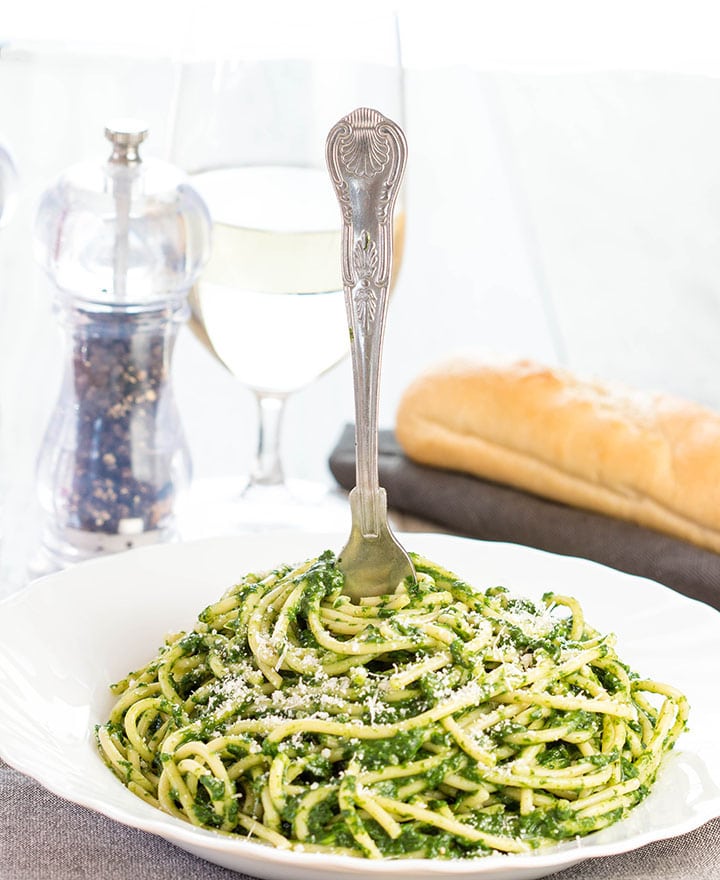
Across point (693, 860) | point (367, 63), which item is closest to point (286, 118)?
point (367, 63)

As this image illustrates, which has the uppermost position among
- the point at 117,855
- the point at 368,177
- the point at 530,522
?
Result: the point at 368,177

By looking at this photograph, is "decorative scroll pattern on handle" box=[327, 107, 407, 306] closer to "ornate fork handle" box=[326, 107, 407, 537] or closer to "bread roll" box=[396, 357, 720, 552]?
"ornate fork handle" box=[326, 107, 407, 537]

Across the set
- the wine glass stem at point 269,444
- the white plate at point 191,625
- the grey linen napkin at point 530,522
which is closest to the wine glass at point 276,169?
the wine glass stem at point 269,444

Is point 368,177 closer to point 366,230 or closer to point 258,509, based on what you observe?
point 366,230

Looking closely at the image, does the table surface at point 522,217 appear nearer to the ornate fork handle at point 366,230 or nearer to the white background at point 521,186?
the white background at point 521,186

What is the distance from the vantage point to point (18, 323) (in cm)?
472

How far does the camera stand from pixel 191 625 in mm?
2318

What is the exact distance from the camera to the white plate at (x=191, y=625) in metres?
1.60

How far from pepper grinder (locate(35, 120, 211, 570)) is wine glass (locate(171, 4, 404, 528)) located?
0.23 metres

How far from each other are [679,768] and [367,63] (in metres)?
1.86

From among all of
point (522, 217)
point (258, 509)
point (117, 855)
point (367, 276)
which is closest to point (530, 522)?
point (258, 509)

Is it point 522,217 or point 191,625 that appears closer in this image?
point 191,625

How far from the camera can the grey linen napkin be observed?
114 inches

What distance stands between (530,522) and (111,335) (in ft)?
3.50
